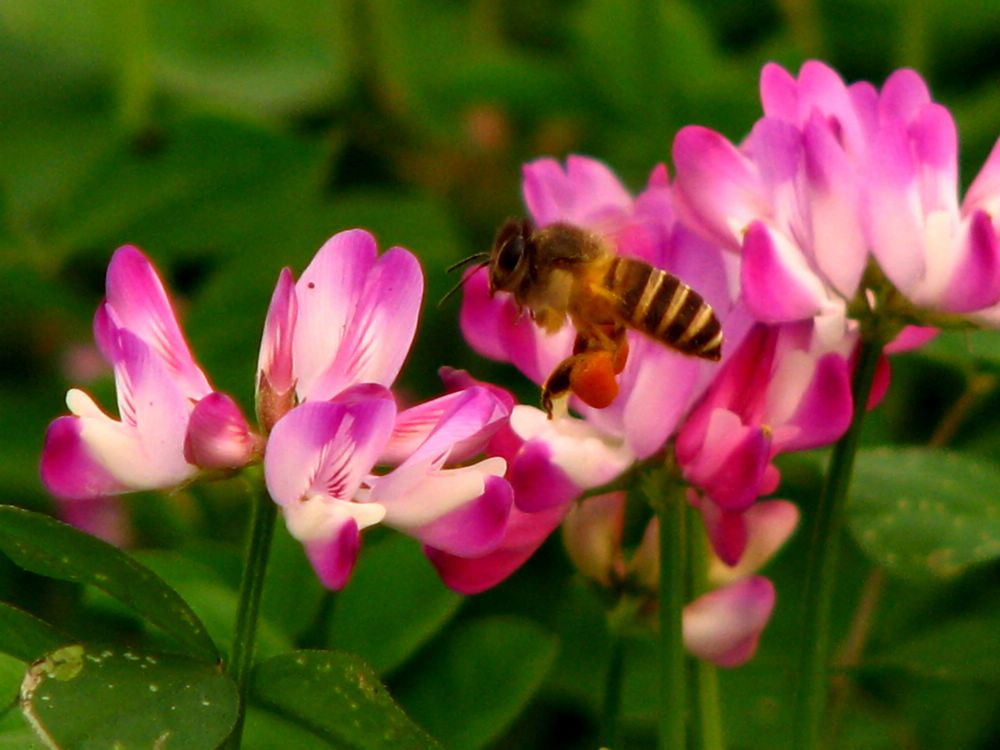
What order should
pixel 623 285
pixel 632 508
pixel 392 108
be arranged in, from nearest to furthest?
pixel 623 285 < pixel 632 508 < pixel 392 108

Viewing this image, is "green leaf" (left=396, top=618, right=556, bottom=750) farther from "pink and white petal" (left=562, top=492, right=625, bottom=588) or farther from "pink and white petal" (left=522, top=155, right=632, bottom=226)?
"pink and white petal" (left=522, top=155, right=632, bottom=226)

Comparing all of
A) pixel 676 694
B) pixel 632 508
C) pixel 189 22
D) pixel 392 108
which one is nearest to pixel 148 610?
pixel 676 694

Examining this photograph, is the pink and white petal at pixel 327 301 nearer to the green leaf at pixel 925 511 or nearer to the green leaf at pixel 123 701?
the green leaf at pixel 123 701

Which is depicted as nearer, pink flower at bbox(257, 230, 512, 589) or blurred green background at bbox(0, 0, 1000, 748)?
pink flower at bbox(257, 230, 512, 589)

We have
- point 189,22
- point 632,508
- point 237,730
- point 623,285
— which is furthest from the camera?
point 189,22

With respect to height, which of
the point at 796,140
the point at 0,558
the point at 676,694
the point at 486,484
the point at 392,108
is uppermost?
the point at 796,140

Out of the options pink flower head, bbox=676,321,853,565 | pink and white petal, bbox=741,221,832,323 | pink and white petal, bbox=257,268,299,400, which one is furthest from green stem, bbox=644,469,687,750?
pink and white petal, bbox=257,268,299,400

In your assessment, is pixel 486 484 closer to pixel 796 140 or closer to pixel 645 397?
pixel 645 397

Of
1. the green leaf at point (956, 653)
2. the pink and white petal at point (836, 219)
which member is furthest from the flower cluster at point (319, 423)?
the green leaf at point (956, 653)

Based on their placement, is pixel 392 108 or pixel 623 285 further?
pixel 392 108
